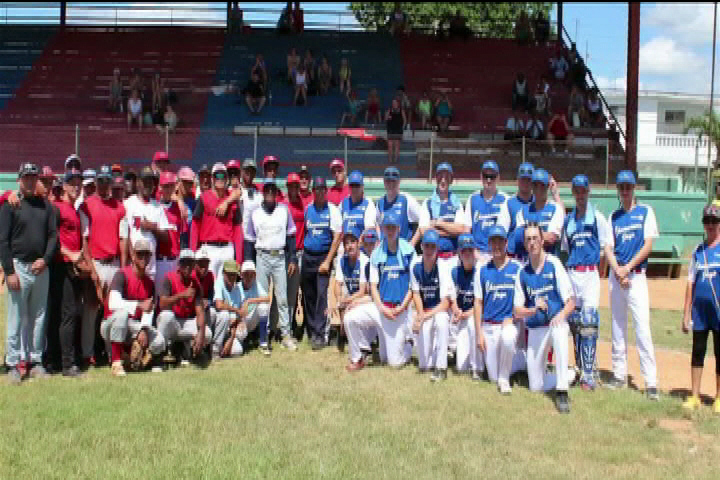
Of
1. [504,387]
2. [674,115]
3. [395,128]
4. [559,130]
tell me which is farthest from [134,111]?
[674,115]

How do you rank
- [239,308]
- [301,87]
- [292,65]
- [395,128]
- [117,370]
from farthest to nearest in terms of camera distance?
[292,65]
[301,87]
[395,128]
[239,308]
[117,370]

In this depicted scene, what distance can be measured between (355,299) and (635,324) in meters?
2.84

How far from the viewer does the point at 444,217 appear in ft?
29.5

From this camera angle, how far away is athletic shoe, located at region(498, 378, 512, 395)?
757cm

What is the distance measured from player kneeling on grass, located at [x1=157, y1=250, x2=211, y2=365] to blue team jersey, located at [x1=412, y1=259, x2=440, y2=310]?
88.4 inches

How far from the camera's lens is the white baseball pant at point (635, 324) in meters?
7.75

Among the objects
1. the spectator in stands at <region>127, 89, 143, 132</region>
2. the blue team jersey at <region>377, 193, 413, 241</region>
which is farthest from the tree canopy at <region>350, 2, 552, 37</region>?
the blue team jersey at <region>377, 193, 413, 241</region>

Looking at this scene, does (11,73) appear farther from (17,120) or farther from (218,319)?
(218,319)

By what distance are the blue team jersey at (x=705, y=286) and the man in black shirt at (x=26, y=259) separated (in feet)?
19.1

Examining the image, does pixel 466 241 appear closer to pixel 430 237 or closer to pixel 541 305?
pixel 430 237

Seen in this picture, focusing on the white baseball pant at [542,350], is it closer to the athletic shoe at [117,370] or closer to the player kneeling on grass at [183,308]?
the player kneeling on grass at [183,308]

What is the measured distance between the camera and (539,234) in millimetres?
7430

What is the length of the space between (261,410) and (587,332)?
311 centimetres

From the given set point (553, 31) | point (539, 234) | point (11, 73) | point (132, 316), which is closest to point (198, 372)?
point (132, 316)
